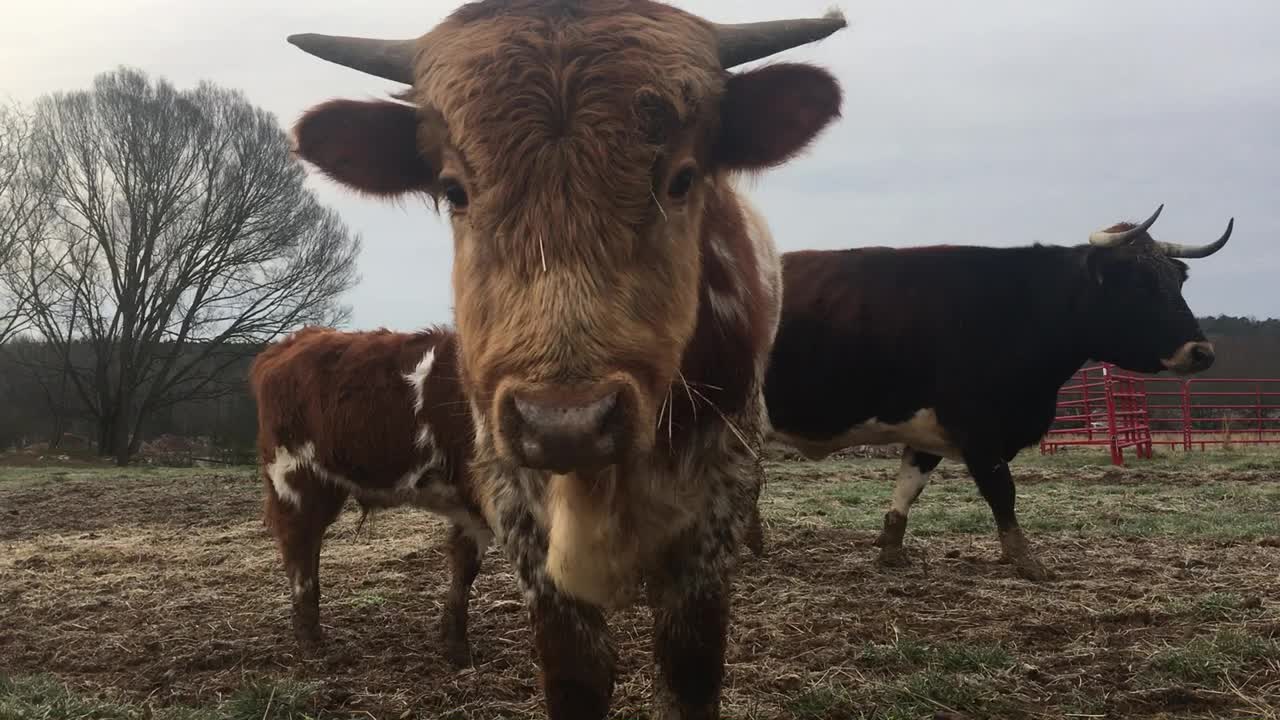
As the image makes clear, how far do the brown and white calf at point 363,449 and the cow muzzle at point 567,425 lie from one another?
267 cm

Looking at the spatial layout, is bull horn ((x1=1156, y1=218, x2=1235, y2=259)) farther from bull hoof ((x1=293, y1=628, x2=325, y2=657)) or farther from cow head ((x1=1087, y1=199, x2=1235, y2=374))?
bull hoof ((x1=293, y1=628, x2=325, y2=657))

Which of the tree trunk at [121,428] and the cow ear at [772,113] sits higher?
the cow ear at [772,113]

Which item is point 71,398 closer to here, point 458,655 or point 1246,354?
point 458,655

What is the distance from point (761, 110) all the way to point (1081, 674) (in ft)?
9.65

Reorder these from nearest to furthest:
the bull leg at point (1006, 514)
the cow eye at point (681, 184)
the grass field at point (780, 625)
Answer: the cow eye at point (681, 184) < the grass field at point (780, 625) < the bull leg at point (1006, 514)

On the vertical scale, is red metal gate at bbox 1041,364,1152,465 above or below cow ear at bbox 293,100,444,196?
below

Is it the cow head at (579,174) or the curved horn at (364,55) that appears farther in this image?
the curved horn at (364,55)

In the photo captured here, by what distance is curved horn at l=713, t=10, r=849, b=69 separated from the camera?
2.51 meters

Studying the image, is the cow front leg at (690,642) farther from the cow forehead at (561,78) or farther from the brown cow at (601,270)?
the cow forehead at (561,78)

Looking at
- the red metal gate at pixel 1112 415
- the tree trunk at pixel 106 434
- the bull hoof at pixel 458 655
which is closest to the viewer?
the bull hoof at pixel 458 655

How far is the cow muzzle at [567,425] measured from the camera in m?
1.78

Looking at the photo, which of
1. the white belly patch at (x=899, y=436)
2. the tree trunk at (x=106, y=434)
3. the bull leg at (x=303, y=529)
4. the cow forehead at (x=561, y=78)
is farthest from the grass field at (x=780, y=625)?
→ the tree trunk at (x=106, y=434)

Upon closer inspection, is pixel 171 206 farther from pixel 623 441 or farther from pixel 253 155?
pixel 623 441

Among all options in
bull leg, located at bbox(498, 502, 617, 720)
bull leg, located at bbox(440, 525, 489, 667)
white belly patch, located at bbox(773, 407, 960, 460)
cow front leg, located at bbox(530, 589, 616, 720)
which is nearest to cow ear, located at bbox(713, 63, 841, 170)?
bull leg, located at bbox(498, 502, 617, 720)
